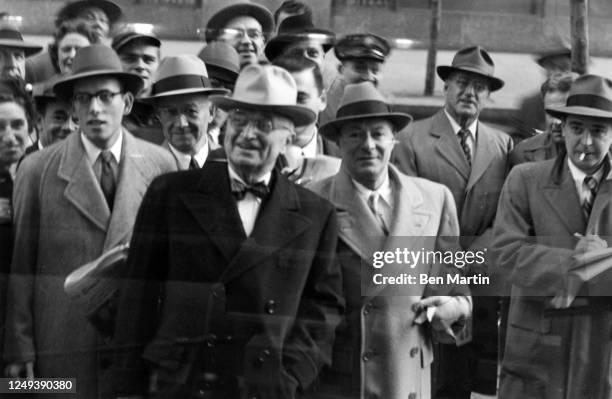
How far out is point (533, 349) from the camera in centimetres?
425

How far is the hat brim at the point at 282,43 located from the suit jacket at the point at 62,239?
49 centimetres

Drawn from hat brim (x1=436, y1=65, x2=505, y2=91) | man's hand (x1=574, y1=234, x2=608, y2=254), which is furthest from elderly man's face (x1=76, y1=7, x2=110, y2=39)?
man's hand (x1=574, y1=234, x2=608, y2=254)

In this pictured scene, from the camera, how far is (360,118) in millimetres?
4070

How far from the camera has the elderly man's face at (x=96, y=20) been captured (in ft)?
13.2

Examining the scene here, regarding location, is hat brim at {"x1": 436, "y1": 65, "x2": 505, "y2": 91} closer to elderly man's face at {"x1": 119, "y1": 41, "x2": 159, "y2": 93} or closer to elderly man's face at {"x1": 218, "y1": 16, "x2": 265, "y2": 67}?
elderly man's face at {"x1": 218, "y1": 16, "x2": 265, "y2": 67}

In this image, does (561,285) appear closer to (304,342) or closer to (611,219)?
(611,219)

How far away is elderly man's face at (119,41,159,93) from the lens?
4.01 metres

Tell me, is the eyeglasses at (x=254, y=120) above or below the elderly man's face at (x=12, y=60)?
below

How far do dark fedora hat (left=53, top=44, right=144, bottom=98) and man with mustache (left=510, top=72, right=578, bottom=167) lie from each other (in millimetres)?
1279

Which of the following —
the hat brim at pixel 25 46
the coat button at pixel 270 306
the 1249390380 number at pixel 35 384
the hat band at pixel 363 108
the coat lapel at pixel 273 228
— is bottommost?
the 1249390380 number at pixel 35 384

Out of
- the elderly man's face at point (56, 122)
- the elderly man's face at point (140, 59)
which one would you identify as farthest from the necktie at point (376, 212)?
the elderly man's face at point (56, 122)

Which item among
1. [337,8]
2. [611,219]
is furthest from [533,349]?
[337,8]

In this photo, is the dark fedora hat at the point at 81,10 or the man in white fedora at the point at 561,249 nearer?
the dark fedora hat at the point at 81,10

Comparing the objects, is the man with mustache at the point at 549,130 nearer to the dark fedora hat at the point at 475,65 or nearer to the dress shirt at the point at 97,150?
the dark fedora hat at the point at 475,65
